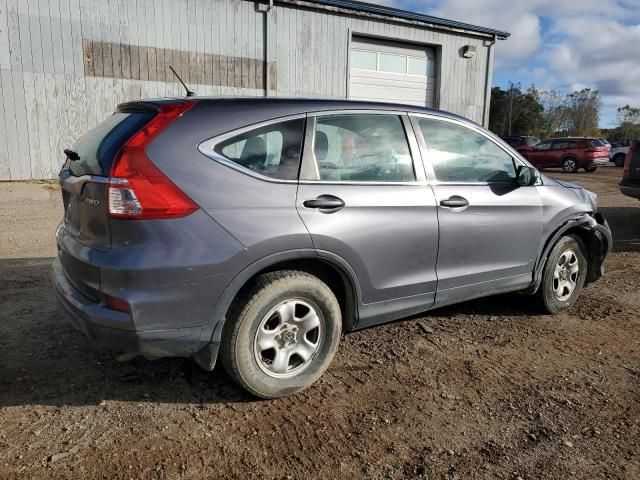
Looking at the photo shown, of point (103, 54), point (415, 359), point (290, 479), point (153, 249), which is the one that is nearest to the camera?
point (290, 479)

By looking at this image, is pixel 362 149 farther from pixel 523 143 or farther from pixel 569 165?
pixel 523 143

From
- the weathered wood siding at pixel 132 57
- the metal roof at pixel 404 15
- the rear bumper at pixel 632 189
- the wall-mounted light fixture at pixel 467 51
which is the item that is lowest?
the rear bumper at pixel 632 189

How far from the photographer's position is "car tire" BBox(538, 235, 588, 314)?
4.44 m

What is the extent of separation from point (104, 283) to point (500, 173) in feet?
9.67

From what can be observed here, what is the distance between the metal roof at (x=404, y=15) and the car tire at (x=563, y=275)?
39.2 ft

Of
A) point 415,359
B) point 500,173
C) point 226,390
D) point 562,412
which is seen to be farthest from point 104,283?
point 500,173

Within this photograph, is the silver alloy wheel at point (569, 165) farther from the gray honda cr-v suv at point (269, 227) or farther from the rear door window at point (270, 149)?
the rear door window at point (270, 149)

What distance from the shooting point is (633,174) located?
845 centimetres

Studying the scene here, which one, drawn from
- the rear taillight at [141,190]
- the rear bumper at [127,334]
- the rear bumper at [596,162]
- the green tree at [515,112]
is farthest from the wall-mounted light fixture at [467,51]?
the green tree at [515,112]

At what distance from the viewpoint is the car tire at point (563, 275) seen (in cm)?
444

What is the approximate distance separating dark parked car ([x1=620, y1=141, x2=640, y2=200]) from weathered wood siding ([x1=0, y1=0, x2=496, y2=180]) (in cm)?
861

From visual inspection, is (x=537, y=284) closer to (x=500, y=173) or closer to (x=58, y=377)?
(x=500, y=173)

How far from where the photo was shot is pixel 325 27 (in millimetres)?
14836

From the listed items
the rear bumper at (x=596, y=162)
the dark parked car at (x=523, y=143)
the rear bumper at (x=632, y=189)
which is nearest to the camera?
the rear bumper at (x=632, y=189)
